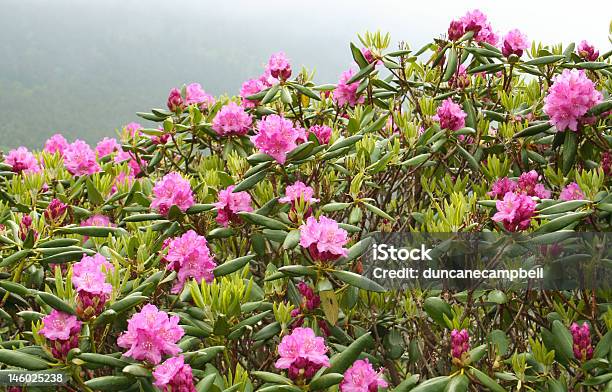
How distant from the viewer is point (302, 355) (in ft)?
5.51

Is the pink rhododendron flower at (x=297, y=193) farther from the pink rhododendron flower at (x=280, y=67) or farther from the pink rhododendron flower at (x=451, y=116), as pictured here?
the pink rhododendron flower at (x=280, y=67)

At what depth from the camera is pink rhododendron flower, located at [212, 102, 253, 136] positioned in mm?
2760

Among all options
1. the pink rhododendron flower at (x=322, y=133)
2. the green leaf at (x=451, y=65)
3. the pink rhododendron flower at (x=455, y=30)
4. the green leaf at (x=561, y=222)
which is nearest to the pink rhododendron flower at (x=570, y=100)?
the green leaf at (x=561, y=222)

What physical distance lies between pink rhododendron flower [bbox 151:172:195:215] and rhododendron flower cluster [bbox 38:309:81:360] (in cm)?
60

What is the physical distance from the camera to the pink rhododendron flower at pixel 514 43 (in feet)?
8.84

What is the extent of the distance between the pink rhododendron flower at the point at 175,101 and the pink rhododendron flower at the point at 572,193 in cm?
171

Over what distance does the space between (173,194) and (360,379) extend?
0.88 metres

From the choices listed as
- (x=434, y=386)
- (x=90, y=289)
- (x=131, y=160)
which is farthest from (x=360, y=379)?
(x=131, y=160)

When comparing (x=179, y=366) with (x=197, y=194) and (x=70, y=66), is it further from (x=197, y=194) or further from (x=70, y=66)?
(x=70, y=66)

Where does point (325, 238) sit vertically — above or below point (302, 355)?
above

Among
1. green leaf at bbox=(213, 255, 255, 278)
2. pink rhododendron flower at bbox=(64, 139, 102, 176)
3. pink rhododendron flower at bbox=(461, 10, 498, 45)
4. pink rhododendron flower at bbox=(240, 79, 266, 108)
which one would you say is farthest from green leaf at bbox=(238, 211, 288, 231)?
pink rhododendron flower at bbox=(461, 10, 498, 45)

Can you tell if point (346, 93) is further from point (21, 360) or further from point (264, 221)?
point (21, 360)

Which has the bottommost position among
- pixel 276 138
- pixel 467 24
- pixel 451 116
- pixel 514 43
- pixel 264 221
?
pixel 264 221

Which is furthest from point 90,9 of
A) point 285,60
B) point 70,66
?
point 285,60
